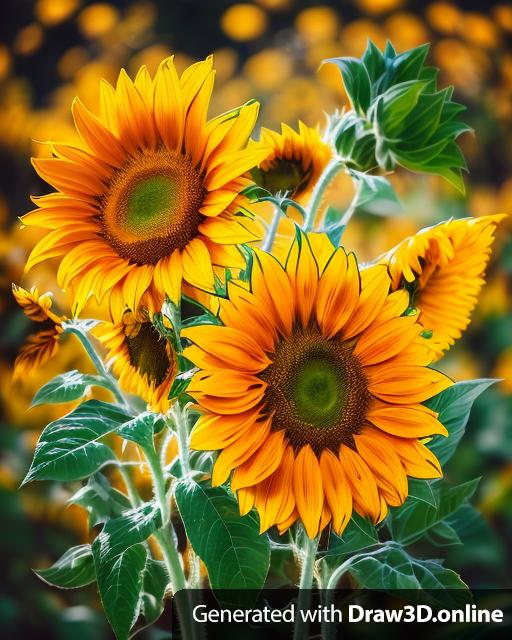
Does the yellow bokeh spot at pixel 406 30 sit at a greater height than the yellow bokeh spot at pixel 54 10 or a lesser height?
lesser

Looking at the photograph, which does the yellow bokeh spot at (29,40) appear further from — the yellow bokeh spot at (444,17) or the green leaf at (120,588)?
the green leaf at (120,588)

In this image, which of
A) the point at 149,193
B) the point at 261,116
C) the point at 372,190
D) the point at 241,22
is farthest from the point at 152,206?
the point at 241,22

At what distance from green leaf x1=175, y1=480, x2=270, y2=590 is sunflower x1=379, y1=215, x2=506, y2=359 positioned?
0.40ft

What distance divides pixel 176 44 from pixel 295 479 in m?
0.69

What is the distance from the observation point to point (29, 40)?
98cm

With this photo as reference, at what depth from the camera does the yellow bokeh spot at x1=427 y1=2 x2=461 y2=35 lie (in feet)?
3.33

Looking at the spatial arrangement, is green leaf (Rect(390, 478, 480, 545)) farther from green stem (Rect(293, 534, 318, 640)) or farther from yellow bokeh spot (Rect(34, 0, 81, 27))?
yellow bokeh spot (Rect(34, 0, 81, 27))

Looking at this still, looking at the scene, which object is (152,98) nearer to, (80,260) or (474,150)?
(80,260)

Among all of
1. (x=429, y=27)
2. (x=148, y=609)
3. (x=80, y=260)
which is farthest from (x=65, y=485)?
(x=429, y=27)

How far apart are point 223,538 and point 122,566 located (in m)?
0.05

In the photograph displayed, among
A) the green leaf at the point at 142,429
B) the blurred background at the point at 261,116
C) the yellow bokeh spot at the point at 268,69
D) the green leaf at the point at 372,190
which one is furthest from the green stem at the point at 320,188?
the yellow bokeh spot at the point at 268,69

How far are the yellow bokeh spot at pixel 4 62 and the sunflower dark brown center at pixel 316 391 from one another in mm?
742

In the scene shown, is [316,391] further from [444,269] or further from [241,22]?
[241,22]

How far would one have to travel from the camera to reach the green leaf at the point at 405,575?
40 centimetres
